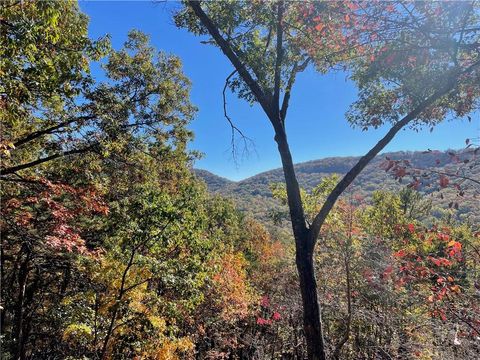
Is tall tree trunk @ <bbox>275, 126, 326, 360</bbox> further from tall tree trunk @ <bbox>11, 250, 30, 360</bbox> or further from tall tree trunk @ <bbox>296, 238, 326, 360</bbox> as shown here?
tall tree trunk @ <bbox>11, 250, 30, 360</bbox>

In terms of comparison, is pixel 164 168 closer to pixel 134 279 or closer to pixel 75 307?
pixel 134 279

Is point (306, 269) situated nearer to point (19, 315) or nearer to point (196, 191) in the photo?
point (196, 191)

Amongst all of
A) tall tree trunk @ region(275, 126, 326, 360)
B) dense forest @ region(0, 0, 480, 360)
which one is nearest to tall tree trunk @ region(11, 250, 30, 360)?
dense forest @ region(0, 0, 480, 360)

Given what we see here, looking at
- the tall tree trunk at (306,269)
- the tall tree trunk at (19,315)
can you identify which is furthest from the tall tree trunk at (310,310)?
the tall tree trunk at (19,315)

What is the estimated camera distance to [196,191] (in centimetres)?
1186

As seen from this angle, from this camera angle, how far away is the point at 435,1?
4.30 meters

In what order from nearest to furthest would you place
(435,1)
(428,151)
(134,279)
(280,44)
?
(428,151) → (435,1) → (280,44) → (134,279)

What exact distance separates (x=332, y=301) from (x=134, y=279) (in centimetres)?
717

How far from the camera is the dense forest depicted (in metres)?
4.83

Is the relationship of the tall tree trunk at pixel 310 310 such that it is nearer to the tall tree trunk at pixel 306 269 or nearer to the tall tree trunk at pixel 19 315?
the tall tree trunk at pixel 306 269

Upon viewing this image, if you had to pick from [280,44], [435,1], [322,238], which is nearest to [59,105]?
[280,44]

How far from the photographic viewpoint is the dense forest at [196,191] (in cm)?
483

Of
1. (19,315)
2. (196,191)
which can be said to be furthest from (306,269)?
(19,315)

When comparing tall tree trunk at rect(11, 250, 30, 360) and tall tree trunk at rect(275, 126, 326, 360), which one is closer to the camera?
tall tree trunk at rect(275, 126, 326, 360)
